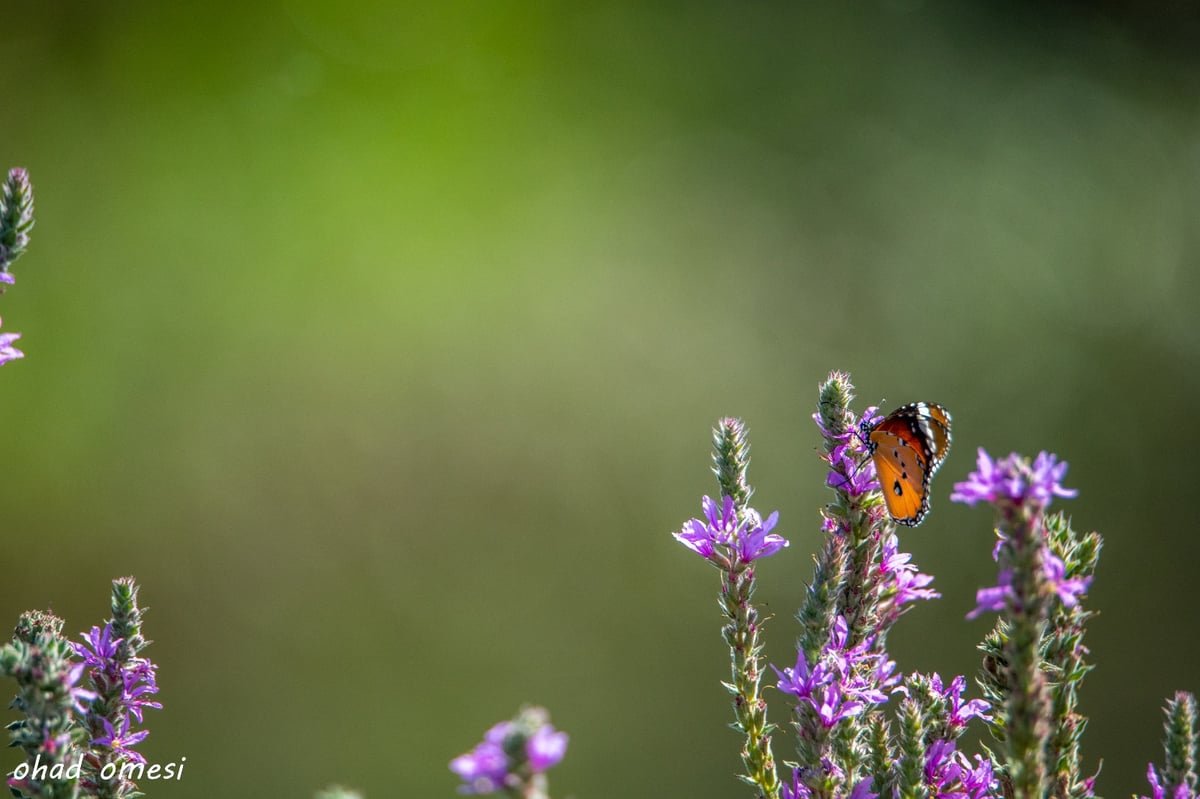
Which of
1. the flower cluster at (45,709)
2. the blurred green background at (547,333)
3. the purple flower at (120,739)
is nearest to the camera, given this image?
the flower cluster at (45,709)

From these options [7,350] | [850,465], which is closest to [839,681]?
[850,465]

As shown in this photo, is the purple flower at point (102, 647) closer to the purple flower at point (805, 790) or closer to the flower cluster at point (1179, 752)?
the purple flower at point (805, 790)

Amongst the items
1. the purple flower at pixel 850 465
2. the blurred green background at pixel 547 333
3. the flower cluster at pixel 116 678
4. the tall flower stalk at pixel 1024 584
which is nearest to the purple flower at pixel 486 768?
the tall flower stalk at pixel 1024 584

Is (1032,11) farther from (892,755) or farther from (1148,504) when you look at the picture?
(892,755)

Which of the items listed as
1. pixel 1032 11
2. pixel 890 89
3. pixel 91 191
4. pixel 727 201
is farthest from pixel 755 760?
pixel 1032 11

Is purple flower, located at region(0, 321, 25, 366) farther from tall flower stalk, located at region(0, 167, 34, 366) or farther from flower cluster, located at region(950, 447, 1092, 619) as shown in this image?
flower cluster, located at region(950, 447, 1092, 619)

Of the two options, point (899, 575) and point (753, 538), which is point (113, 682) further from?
point (899, 575)

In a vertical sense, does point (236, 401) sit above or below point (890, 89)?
below
